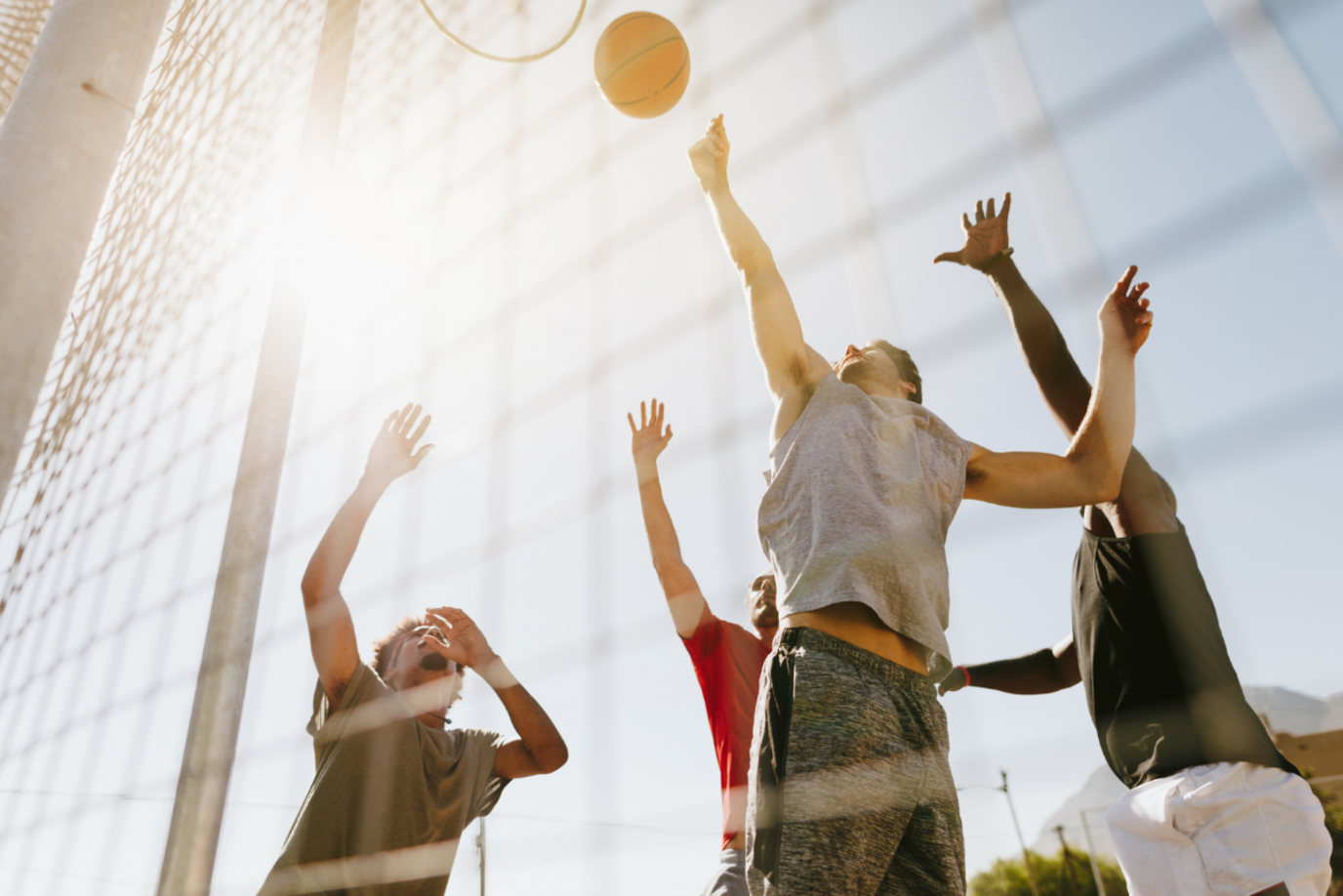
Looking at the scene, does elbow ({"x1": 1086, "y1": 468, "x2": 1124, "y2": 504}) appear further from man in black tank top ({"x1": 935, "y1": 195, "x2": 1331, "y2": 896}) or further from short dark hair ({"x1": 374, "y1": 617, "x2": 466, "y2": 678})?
short dark hair ({"x1": 374, "y1": 617, "x2": 466, "y2": 678})

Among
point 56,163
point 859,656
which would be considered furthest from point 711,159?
point 56,163

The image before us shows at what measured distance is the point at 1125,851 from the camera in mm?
1580

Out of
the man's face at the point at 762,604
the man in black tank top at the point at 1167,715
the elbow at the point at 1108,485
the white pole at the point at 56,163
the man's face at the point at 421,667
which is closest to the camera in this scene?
the elbow at the point at 1108,485

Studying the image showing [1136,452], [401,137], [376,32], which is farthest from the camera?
[376,32]

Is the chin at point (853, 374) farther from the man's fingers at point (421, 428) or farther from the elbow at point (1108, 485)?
the man's fingers at point (421, 428)

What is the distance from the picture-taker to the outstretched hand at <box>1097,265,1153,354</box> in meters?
1.39

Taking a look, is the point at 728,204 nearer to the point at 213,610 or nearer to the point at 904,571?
the point at 904,571

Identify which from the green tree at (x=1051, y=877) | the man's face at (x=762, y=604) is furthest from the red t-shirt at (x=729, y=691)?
the green tree at (x=1051, y=877)

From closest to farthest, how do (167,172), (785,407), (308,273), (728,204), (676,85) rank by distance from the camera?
(785,407) → (728,204) → (676,85) → (308,273) → (167,172)

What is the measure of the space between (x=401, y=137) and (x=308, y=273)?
1.10 m

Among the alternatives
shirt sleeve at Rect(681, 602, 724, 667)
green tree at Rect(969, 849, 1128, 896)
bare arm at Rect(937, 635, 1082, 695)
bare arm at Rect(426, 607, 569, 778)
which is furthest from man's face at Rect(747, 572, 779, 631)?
green tree at Rect(969, 849, 1128, 896)

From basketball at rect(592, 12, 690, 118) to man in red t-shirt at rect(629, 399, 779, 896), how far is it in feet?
3.58

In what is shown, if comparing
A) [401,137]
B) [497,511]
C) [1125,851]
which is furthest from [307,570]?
[401,137]

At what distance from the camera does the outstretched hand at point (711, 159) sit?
1.73 meters
